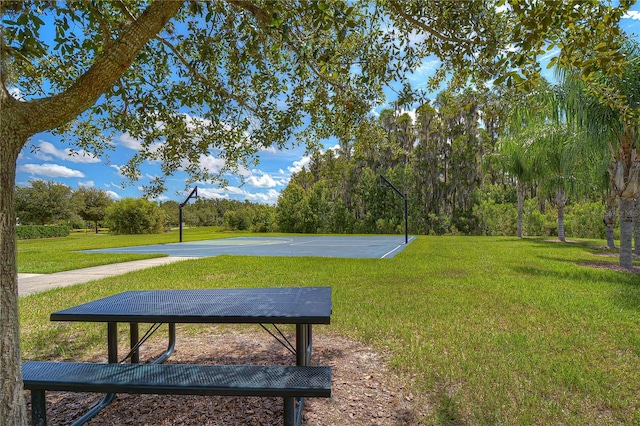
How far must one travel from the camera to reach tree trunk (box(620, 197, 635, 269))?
32.1 ft

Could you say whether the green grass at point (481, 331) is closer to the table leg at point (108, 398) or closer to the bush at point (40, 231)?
the table leg at point (108, 398)

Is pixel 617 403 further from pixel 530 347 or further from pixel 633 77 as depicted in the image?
pixel 633 77

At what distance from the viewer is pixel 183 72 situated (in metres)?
4.68

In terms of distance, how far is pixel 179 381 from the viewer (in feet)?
6.82

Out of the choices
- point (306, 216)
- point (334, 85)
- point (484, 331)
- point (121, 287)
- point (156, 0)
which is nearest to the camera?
point (156, 0)

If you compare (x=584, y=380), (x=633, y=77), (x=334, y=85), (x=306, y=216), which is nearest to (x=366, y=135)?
(x=334, y=85)

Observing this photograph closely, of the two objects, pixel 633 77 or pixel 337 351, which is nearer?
pixel 337 351

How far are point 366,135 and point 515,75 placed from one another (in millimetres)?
2516

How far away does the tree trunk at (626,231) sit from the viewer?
978 cm

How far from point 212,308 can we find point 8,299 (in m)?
1.29

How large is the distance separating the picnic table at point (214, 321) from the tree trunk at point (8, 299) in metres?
0.37

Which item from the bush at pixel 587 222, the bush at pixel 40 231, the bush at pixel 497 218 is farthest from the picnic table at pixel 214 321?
the bush at pixel 40 231

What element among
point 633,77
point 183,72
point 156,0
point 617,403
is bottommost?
point 617,403

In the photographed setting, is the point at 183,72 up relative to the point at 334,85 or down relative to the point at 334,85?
up
